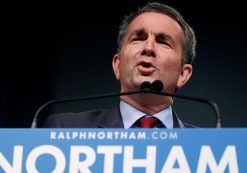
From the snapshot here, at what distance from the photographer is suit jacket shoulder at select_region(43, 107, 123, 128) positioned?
121 centimetres

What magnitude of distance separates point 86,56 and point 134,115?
3.56 feet

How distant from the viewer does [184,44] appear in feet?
4.50

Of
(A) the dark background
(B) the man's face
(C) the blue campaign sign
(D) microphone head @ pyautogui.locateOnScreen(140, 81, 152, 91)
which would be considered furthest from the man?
(A) the dark background

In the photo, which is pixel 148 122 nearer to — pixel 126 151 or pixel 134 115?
pixel 134 115

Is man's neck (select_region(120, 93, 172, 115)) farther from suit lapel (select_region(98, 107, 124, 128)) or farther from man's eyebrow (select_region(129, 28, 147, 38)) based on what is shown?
man's eyebrow (select_region(129, 28, 147, 38))

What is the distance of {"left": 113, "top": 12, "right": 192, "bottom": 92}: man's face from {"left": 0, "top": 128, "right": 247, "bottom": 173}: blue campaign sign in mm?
490

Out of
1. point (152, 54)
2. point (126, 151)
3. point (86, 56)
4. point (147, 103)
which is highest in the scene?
point (86, 56)

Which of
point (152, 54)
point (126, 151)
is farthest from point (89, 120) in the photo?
point (126, 151)

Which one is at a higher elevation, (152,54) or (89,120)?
(152,54)

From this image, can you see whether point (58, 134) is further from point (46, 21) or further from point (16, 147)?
point (46, 21)

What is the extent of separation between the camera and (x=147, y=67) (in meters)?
1.23

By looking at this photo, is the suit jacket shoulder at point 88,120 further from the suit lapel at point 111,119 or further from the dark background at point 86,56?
the dark background at point 86,56

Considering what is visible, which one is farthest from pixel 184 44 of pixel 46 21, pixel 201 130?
pixel 46 21

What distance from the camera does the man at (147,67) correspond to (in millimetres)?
1229
